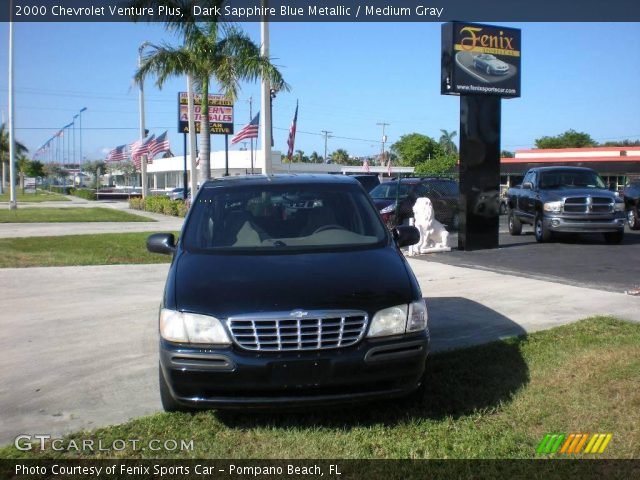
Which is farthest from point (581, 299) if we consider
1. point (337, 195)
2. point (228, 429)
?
point (228, 429)

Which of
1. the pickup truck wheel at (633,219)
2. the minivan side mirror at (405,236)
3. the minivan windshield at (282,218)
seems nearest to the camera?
the minivan windshield at (282,218)

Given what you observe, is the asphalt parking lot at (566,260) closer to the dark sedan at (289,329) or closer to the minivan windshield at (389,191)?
the minivan windshield at (389,191)

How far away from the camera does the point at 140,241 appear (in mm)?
17078

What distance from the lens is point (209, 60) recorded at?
18.5 m

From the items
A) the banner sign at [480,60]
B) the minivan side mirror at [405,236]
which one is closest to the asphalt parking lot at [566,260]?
the banner sign at [480,60]

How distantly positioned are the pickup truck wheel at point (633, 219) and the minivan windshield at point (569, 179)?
4.59 meters

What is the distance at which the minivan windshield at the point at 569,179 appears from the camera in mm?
15734

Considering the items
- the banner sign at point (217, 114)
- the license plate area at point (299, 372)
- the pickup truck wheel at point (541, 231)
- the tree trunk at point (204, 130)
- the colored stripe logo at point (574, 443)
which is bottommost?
the colored stripe logo at point (574, 443)

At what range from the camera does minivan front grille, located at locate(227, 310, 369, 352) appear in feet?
13.1

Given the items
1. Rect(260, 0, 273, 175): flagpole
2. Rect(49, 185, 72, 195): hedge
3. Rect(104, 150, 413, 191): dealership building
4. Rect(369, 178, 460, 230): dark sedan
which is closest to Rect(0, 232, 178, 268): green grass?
Rect(260, 0, 273, 175): flagpole

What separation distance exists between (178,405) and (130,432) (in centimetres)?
37

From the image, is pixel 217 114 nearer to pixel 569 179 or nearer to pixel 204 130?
pixel 204 130

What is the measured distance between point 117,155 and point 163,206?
49.7 feet

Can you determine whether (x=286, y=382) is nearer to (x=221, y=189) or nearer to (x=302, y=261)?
(x=302, y=261)
